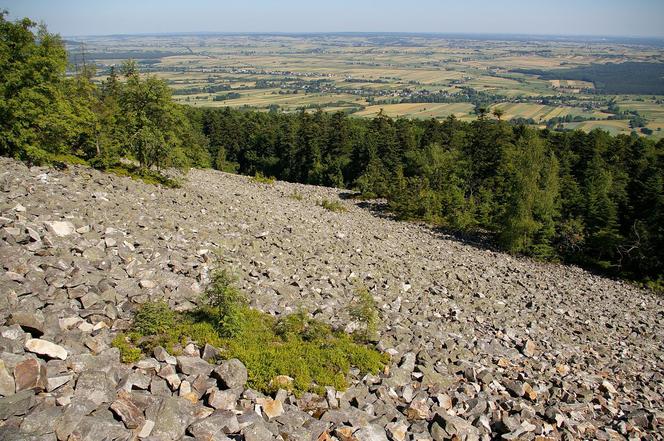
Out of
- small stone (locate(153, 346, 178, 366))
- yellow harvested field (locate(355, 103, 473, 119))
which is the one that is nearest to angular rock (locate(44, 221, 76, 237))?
small stone (locate(153, 346, 178, 366))

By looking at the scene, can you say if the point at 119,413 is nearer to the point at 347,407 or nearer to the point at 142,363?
the point at 142,363

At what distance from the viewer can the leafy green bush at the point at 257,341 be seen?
968cm

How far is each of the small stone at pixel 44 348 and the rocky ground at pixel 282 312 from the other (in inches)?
1.3

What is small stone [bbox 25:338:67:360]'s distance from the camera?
7949 millimetres

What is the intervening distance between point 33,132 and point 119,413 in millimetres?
22558

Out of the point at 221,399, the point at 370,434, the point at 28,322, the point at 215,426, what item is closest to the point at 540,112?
the point at 370,434

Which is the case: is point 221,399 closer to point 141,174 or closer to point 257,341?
point 257,341

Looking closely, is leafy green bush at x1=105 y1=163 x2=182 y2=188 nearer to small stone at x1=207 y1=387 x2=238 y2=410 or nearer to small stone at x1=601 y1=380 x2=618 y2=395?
small stone at x1=207 y1=387 x2=238 y2=410

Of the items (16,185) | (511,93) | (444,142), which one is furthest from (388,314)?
(511,93)

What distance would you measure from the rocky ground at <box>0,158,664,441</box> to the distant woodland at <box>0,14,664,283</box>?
13.1 ft

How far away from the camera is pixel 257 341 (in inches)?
437

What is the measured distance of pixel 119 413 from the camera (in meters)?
7.10

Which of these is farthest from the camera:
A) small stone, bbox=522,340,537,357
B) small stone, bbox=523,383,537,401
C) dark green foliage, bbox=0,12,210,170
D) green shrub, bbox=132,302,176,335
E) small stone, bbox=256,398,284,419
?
dark green foliage, bbox=0,12,210,170

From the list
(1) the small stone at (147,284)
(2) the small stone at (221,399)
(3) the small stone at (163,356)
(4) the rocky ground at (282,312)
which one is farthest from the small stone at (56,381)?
(1) the small stone at (147,284)
